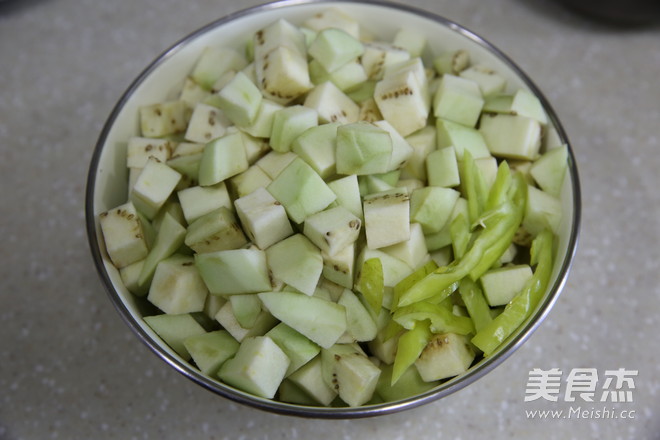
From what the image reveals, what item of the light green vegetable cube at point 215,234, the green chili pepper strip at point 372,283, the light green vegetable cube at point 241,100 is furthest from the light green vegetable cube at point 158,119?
the green chili pepper strip at point 372,283

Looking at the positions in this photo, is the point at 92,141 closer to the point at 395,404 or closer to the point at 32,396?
the point at 32,396

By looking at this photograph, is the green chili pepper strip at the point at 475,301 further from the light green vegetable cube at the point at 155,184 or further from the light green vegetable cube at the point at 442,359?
the light green vegetable cube at the point at 155,184

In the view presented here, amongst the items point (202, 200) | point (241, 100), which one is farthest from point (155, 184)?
point (241, 100)

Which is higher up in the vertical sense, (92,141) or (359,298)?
(92,141)

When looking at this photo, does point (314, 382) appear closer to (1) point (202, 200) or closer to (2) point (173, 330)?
(2) point (173, 330)

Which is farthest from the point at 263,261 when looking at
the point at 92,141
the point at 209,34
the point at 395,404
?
the point at 92,141

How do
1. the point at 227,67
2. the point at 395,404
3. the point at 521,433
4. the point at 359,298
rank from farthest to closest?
the point at 227,67 < the point at 521,433 < the point at 359,298 < the point at 395,404
